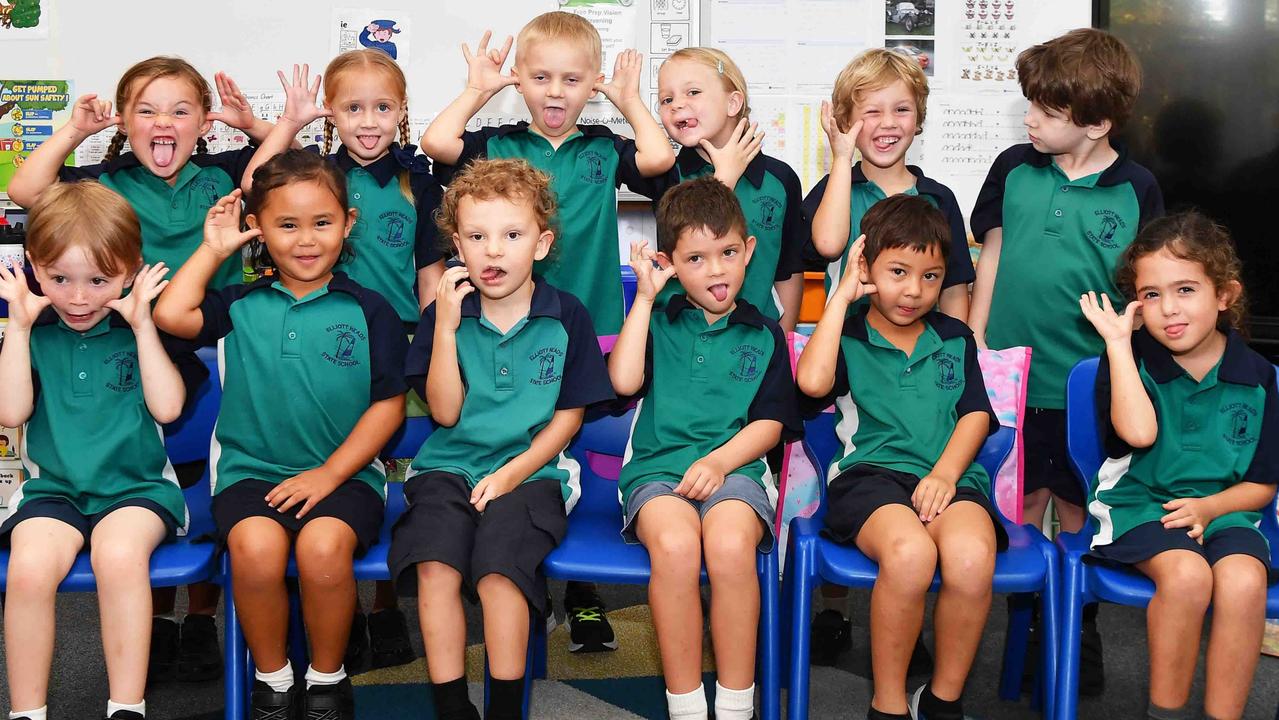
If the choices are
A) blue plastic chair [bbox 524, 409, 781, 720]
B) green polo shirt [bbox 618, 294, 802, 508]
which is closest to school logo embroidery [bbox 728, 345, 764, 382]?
green polo shirt [bbox 618, 294, 802, 508]

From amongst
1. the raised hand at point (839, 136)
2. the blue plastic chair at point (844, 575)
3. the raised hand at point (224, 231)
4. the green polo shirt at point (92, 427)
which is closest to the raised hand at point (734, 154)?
the raised hand at point (839, 136)

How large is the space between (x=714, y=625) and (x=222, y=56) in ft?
7.67

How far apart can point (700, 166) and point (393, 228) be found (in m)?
0.71

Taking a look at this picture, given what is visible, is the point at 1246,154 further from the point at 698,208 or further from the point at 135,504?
the point at 135,504

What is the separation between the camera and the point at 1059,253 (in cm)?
246

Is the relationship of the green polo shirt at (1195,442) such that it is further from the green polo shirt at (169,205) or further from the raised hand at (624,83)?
the green polo shirt at (169,205)

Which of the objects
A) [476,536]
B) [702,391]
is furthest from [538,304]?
[476,536]

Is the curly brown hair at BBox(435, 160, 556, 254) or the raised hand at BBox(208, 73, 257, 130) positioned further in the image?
the raised hand at BBox(208, 73, 257, 130)

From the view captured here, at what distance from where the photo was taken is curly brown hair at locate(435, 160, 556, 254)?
7.09 ft

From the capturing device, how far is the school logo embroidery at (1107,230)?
2432 mm

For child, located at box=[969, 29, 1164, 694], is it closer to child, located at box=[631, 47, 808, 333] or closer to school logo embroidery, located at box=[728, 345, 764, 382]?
child, located at box=[631, 47, 808, 333]

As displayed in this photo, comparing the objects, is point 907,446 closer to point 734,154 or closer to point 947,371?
point 947,371

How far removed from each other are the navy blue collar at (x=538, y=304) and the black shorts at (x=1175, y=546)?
3.42 feet

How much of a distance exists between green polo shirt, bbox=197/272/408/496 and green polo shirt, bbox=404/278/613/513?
0.09 metres
